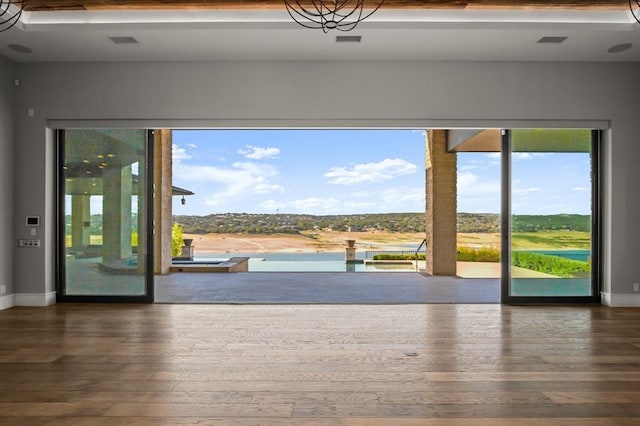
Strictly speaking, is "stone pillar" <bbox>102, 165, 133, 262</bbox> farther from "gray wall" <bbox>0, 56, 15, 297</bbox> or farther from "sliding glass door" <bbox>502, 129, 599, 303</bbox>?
"sliding glass door" <bbox>502, 129, 599, 303</bbox>

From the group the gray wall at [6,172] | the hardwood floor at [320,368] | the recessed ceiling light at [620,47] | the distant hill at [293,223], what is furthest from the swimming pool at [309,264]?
the recessed ceiling light at [620,47]

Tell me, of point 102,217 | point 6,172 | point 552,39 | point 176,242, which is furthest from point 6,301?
point 552,39

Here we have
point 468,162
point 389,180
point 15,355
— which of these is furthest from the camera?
point 389,180

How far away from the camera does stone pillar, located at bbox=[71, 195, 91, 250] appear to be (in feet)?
19.7

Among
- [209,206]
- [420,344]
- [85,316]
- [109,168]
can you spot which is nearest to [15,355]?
[85,316]

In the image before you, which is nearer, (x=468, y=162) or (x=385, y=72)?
(x=385, y=72)

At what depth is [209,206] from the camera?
18.6 m

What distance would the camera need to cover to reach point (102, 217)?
600 cm

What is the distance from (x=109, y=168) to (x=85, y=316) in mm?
1926

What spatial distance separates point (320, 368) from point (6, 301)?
4.44m

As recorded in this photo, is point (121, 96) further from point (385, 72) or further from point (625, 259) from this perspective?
point (625, 259)

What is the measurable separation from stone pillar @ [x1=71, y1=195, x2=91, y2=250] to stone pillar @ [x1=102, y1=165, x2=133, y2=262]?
0.22m

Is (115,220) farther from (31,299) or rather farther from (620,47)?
(620,47)

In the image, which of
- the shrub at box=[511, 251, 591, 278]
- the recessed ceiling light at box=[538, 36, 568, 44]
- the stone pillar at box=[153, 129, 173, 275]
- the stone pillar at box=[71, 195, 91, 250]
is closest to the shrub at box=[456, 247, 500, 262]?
the shrub at box=[511, 251, 591, 278]
